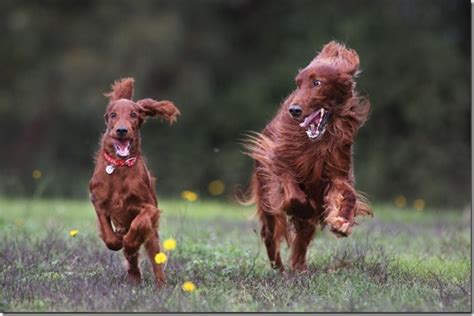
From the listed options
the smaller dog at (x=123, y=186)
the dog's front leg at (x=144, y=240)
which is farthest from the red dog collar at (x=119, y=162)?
the dog's front leg at (x=144, y=240)

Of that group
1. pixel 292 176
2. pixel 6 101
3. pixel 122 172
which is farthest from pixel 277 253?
pixel 6 101

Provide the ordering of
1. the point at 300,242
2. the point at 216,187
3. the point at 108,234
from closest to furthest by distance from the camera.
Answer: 1. the point at 108,234
2. the point at 300,242
3. the point at 216,187

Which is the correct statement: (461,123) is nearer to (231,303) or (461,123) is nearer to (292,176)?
(292,176)

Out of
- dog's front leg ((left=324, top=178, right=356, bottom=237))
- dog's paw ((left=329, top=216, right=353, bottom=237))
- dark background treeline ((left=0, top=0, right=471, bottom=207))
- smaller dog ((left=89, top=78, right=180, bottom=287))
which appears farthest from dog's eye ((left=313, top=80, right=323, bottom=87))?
dark background treeline ((left=0, top=0, right=471, bottom=207))

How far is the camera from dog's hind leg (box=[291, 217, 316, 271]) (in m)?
7.38

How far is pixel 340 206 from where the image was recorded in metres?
6.52

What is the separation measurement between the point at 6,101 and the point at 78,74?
1.79 m

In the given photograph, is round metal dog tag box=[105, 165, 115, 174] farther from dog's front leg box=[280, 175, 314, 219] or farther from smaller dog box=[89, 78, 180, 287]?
dog's front leg box=[280, 175, 314, 219]

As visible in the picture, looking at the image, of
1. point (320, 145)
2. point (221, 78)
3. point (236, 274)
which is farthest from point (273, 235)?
point (221, 78)

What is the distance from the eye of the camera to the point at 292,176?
6848mm

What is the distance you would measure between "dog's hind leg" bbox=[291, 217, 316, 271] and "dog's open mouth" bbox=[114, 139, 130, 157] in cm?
157

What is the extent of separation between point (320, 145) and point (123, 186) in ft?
4.59

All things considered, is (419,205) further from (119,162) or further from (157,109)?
(119,162)

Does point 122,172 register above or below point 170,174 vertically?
above
